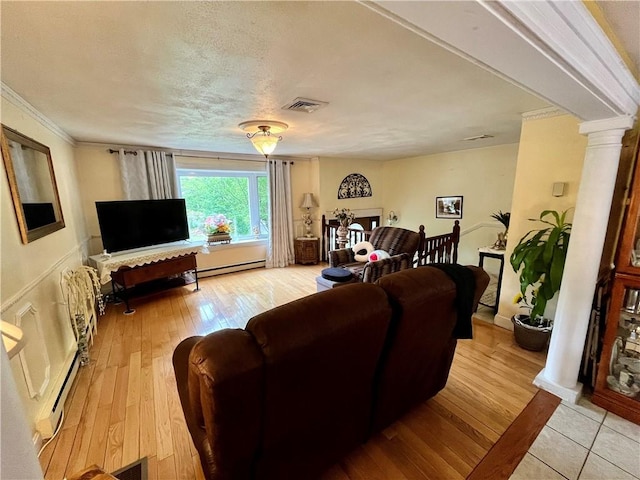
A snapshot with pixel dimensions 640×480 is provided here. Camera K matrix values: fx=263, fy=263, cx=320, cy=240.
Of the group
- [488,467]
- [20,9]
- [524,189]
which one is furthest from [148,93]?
[524,189]

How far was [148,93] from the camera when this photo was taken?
178 centimetres

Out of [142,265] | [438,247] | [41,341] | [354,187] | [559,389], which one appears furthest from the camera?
[354,187]

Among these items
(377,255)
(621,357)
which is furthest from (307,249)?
(621,357)

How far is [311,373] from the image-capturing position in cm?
101

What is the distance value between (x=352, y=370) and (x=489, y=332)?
7.54ft

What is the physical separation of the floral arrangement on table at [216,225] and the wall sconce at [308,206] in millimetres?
1557

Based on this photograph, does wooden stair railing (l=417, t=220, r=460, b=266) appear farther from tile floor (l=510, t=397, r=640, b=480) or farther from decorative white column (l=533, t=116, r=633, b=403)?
tile floor (l=510, t=397, r=640, b=480)

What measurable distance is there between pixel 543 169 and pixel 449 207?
2781 millimetres

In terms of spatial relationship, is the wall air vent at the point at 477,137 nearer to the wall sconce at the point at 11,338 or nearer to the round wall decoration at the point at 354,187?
the round wall decoration at the point at 354,187

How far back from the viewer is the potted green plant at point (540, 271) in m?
2.06

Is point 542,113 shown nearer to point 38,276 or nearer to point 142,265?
point 38,276

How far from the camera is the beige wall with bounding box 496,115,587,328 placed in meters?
2.21

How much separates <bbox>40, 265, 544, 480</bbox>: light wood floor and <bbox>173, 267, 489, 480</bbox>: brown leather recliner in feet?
0.73

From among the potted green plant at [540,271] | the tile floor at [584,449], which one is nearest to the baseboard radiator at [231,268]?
the potted green plant at [540,271]
